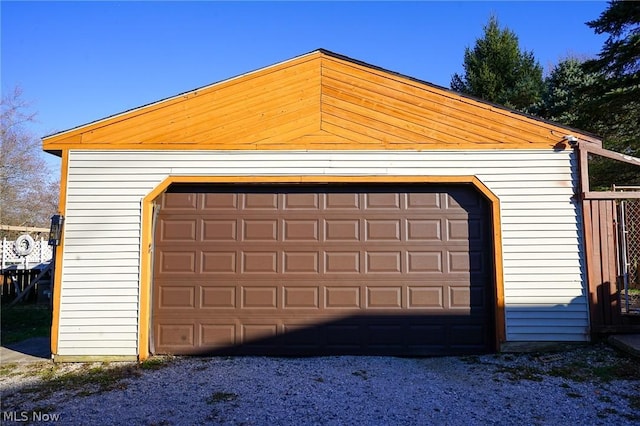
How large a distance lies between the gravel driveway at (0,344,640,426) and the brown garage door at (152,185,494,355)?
375 mm

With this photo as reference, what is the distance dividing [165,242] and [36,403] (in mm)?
2527

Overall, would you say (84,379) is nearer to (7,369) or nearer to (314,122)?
(7,369)

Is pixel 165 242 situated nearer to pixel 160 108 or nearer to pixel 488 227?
pixel 160 108

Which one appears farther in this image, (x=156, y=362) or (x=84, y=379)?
(x=156, y=362)

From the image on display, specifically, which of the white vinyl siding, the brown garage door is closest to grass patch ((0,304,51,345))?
the white vinyl siding

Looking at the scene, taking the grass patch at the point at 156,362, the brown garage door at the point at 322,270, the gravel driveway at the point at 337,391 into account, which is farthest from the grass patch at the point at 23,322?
the brown garage door at the point at 322,270

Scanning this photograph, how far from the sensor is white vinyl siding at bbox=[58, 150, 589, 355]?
5879 mm

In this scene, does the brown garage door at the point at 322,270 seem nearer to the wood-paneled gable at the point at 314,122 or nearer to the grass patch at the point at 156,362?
the grass patch at the point at 156,362

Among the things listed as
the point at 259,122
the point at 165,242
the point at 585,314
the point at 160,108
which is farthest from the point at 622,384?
the point at 160,108

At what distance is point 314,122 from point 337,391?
3680 mm

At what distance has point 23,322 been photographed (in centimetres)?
913

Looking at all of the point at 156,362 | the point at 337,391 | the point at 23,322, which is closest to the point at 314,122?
the point at 337,391

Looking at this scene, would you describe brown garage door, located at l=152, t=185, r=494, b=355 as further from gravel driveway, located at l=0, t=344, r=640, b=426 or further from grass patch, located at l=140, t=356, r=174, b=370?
gravel driveway, located at l=0, t=344, r=640, b=426

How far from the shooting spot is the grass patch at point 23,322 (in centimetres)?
772
